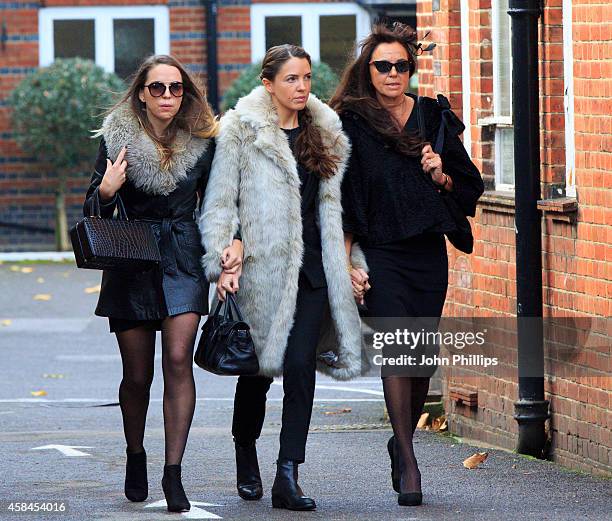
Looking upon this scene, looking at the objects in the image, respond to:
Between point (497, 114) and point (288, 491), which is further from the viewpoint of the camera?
point (497, 114)

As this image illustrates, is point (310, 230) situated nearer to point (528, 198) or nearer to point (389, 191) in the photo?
point (389, 191)

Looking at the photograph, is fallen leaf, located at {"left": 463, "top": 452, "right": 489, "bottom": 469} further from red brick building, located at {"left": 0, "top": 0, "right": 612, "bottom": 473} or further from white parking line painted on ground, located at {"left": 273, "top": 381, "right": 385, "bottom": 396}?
white parking line painted on ground, located at {"left": 273, "top": 381, "right": 385, "bottom": 396}

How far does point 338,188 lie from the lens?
6.44 m

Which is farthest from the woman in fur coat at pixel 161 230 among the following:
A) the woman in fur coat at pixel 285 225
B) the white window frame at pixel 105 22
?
the white window frame at pixel 105 22

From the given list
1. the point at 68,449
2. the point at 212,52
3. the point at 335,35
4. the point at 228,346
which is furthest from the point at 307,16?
the point at 228,346

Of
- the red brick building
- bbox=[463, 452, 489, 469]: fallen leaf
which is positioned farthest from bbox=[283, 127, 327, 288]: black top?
bbox=[463, 452, 489, 469]: fallen leaf

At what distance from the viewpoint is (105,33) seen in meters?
22.5

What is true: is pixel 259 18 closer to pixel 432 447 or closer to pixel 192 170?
pixel 432 447

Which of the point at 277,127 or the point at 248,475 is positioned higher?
the point at 277,127

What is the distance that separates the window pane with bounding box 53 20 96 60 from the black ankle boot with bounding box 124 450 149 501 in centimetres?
1644

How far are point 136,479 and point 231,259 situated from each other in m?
1.00

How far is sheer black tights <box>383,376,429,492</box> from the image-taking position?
6.36m

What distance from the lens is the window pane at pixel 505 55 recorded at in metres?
8.52

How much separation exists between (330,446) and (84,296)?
9930 mm
